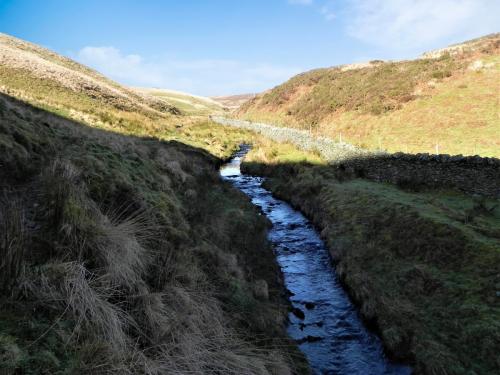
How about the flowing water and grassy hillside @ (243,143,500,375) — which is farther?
the flowing water

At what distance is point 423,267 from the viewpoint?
1162 cm

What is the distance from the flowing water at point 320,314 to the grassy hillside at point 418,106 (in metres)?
18.2

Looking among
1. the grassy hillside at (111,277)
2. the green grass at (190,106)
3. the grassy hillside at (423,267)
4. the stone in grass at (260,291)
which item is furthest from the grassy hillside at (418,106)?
the green grass at (190,106)

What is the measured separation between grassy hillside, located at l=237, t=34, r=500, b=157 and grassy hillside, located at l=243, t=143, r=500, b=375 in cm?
1540

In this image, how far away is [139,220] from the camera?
30.8ft

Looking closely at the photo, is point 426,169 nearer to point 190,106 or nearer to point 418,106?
point 418,106

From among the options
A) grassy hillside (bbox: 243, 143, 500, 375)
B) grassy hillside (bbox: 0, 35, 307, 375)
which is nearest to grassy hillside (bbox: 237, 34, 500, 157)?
grassy hillside (bbox: 243, 143, 500, 375)

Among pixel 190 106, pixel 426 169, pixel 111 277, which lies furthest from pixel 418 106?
pixel 190 106

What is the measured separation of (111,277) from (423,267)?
9.18 metres

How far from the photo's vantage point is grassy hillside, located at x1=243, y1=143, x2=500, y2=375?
28.8 ft

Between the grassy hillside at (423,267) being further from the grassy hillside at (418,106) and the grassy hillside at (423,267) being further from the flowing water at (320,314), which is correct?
the grassy hillside at (418,106)

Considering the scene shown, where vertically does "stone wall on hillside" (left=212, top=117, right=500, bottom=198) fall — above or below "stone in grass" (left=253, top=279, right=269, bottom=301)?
above

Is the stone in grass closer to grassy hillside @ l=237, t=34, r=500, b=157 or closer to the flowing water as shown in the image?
the flowing water

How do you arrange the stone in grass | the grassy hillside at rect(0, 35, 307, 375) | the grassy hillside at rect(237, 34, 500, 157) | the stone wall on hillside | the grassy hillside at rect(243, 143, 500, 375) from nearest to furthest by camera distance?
1. the grassy hillside at rect(0, 35, 307, 375)
2. the grassy hillside at rect(243, 143, 500, 375)
3. the stone in grass
4. the stone wall on hillside
5. the grassy hillside at rect(237, 34, 500, 157)
